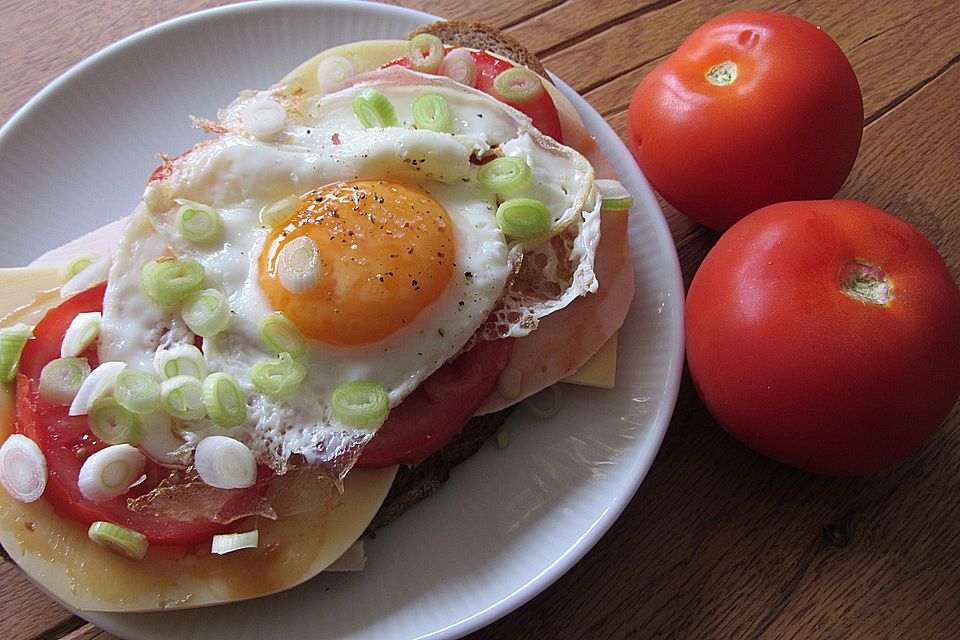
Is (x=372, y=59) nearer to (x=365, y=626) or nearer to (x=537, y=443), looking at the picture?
(x=537, y=443)

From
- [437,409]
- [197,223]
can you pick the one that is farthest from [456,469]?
[197,223]

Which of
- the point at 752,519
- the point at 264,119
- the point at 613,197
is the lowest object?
the point at 752,519

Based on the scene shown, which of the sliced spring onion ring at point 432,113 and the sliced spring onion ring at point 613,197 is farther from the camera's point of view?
the sliced spring onion ring at point 613,197

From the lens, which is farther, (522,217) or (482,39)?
(482,39)

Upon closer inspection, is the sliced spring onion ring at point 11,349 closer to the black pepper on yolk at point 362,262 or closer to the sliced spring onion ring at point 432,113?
the black pepper on yolk at point 362,262

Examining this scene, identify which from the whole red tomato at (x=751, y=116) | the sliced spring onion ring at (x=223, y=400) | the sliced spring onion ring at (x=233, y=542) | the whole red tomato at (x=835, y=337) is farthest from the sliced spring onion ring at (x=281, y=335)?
the whole red tomato at (x=751, y=116)

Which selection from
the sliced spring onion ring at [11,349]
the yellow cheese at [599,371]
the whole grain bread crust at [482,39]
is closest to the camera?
the sliced spring onion ring at [11,349]

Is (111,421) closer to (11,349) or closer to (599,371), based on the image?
(11,349)
